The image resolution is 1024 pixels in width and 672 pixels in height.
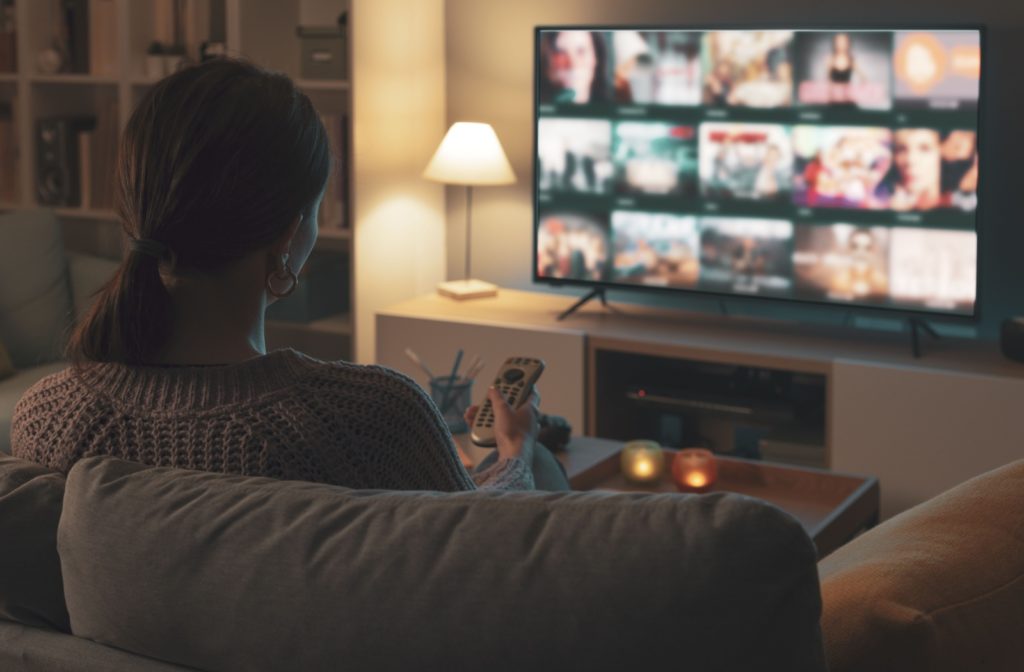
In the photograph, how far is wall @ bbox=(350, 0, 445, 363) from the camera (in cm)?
430

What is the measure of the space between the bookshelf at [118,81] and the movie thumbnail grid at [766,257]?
748 millimetres

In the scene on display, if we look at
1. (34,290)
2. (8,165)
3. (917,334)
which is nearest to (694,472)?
(917,334)

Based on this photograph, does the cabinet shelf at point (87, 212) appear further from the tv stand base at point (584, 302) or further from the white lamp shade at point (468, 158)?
the tv stand base at point (584, 302)

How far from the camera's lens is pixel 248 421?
1382mm

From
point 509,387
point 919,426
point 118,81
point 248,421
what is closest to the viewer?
point 248,421

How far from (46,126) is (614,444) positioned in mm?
2631

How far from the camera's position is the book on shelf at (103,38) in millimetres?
4707

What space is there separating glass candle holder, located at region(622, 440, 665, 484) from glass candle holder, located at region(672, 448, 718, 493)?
7cm

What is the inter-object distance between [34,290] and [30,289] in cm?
1

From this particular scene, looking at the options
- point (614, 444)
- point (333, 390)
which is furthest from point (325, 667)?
point (614, 444)

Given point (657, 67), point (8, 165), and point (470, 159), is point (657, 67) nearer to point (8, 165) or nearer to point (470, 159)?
point (470, 159)

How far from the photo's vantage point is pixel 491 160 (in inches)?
167

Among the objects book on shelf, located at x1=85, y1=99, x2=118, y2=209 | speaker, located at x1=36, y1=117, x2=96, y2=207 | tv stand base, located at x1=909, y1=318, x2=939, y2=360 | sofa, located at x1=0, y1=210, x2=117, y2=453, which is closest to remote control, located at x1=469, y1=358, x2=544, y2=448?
tv stand base, located at x1=909, y1=318, x2=939, y2=360

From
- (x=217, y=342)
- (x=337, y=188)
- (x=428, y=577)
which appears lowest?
(x=428, y=577)
